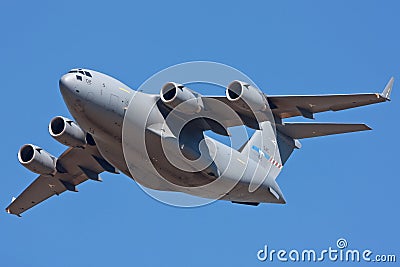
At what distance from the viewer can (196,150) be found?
16.5m

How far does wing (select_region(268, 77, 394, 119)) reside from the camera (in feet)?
51.4

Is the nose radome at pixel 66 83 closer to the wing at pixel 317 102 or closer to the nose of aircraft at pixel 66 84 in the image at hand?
the nose of aircraft at pixel 66 84

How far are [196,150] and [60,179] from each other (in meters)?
4.87

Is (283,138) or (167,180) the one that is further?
(283,138)

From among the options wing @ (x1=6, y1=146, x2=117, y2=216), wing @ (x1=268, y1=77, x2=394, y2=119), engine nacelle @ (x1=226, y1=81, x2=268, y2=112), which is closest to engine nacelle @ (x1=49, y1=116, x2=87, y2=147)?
wing @ (x1=6, y1=146, x2=117, y2=216)

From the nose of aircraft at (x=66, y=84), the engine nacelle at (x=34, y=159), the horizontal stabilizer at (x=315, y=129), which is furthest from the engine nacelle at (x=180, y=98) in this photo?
the engine nacelle at (x=34, y=159)

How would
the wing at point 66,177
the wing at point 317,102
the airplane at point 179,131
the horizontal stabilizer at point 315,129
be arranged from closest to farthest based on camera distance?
the airplane at point 179,131 < the wing at point 317,102 < the horizontal stabilizer at point 315,129 < the wing at point 66,177

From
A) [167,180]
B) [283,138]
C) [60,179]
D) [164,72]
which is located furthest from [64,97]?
[283,138]

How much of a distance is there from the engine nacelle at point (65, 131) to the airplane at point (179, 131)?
0.07 feet

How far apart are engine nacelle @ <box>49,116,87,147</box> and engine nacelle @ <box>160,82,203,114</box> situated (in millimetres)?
2451

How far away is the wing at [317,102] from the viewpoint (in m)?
15.7

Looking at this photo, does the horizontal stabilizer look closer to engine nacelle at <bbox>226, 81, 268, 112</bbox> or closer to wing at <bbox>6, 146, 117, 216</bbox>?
engine nacelle at <bbox>226, 81, 268, 112</bbox>

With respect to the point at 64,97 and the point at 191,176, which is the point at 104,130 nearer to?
the point at 64,97

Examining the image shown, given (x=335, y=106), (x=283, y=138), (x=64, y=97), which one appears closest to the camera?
(x=64, y=97)
